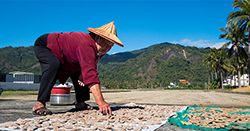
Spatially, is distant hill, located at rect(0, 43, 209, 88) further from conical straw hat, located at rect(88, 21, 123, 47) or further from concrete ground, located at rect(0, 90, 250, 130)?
conical straw hat, located at rect(88, 21, 123, 47)

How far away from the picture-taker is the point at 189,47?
656 feet

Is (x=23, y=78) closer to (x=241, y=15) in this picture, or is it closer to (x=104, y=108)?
(x=241, y=15)

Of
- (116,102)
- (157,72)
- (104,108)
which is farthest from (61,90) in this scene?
(157,72)

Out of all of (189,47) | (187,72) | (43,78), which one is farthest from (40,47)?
(189,47)

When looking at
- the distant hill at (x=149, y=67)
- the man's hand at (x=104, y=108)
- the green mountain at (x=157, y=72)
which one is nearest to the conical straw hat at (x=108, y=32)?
the man's hand at (x=104, y=108)

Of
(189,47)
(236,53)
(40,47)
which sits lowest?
A: (40,47)

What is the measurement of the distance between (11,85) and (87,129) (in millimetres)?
32960

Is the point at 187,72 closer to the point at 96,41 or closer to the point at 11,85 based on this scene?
the point at 11,85

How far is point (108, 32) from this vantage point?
448cm

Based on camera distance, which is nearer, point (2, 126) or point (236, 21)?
point (2, 126)

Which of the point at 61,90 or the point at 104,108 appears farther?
the point at 61,90

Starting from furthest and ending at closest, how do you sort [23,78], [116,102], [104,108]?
[23,78]
[116,102]
[104,108]

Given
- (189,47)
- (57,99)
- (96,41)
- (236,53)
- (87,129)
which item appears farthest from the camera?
(189,47)

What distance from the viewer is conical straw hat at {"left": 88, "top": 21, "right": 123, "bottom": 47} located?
434 centimetres
